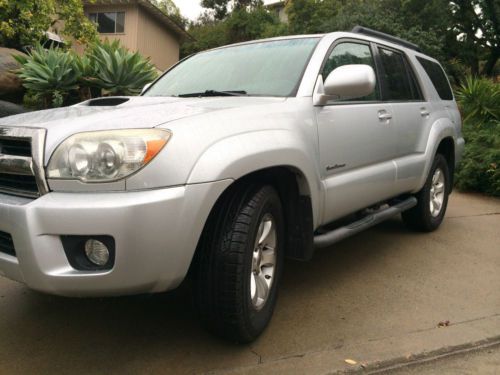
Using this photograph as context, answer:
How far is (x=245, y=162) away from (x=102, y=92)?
6.06 meters

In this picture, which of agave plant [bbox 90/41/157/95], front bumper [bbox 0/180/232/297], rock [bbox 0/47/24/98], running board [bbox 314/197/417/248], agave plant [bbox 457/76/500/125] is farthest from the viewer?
agave plant [bbox 457/76/500/125]

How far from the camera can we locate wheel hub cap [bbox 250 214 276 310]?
2619mm

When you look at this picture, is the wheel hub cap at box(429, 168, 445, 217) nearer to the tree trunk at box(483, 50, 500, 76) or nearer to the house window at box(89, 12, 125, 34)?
the tree trunk at box(483, 50, 500, 76)

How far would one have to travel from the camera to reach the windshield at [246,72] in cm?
318

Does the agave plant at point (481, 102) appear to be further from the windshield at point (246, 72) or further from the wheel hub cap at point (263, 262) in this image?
the wheel hub cap at point (263, 262)

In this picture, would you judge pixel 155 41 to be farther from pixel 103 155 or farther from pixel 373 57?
pixel 103 155

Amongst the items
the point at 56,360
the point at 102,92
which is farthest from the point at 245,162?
the point at 102,92

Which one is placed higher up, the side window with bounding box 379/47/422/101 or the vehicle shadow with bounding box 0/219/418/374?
the side window with bounding box 379/47/422/101

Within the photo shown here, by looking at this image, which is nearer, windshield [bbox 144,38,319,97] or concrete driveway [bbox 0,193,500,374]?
concrete driveway [bbox 0,193,500,374]

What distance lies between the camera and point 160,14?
2361 cm

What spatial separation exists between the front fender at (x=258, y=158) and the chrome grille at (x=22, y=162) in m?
0.66

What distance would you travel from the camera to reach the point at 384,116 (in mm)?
3727

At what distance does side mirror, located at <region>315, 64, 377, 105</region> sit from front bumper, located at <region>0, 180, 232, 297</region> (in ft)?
3.94

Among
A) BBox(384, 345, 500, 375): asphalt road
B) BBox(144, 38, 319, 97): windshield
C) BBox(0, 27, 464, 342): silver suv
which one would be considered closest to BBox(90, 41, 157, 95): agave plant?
BBox(144, 38, 319, 97): windshield
